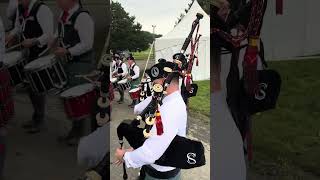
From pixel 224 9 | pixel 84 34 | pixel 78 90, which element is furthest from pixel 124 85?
pixel 224 9

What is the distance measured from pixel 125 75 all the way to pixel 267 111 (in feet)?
3.65

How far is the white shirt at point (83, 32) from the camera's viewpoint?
355 cm

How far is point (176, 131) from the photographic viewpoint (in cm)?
349

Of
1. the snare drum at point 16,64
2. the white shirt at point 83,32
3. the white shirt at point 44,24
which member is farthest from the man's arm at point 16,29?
the white shirt at point 83,32

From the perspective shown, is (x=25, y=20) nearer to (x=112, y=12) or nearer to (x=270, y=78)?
(x=112, y=12)

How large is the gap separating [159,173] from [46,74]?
41.4 inches

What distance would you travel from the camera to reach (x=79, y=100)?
3.59 meters

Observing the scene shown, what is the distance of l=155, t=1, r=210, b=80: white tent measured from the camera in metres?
3.55

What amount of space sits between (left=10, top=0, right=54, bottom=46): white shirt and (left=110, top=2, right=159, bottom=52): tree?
0.44 m

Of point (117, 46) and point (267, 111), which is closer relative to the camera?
point (117, 46)

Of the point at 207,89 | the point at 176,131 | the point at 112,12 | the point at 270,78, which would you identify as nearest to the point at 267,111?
the point at 270,78

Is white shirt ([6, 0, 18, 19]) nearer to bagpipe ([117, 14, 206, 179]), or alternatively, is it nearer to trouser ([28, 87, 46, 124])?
trouser ([28, 87, 46, 124])

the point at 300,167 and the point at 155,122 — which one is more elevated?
the point at 155,122

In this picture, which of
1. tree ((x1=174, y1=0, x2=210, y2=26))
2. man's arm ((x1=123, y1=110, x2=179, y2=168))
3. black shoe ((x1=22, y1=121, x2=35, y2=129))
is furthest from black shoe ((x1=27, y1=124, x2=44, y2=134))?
tree ((x1=174, y1=0, x2=210, y2=26))
